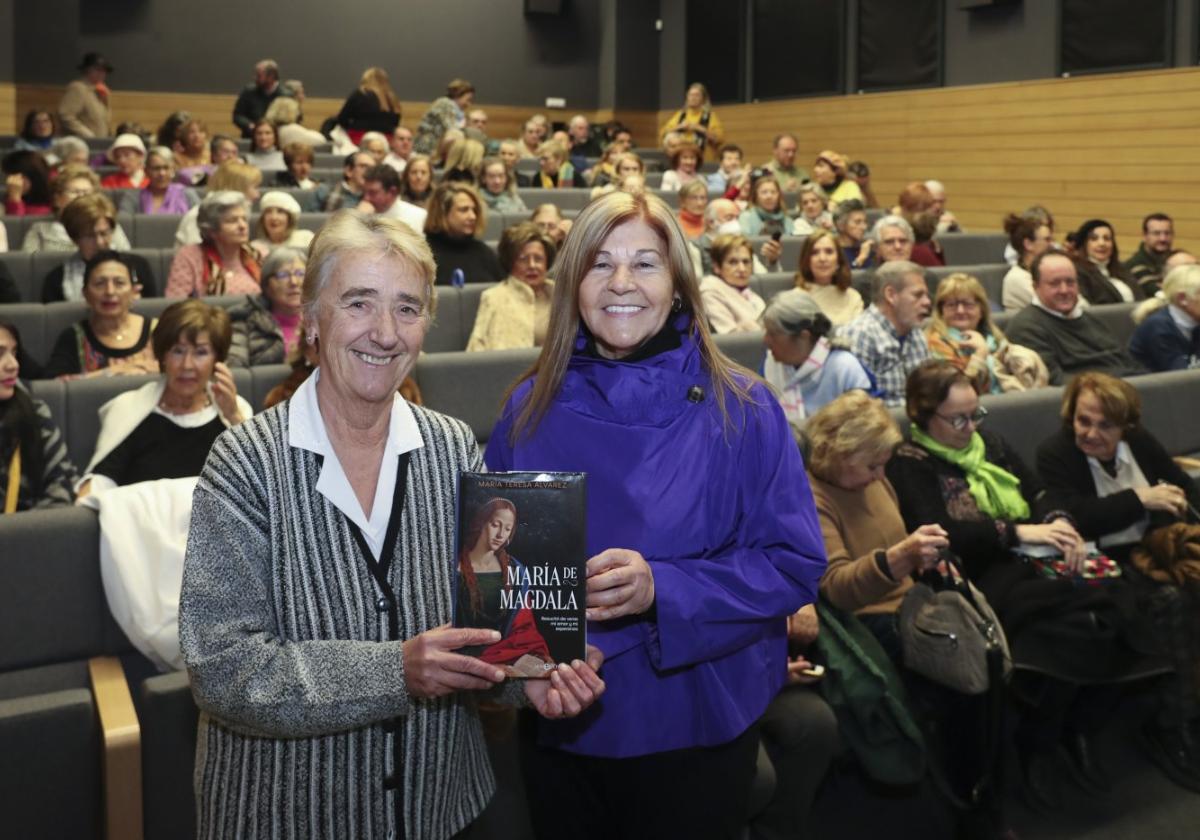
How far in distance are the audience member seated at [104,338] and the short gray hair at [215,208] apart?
854 millimetres

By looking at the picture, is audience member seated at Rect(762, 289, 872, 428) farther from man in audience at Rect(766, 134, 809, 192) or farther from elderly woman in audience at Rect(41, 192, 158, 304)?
man in audience at Rect(766, 134, 809, 192)

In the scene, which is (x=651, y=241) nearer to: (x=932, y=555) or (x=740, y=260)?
(x=932, y=555)

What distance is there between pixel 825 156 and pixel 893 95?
233 centimetres

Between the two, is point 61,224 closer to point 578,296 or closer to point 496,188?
point 496,188

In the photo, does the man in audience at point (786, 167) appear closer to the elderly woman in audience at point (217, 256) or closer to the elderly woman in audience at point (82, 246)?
the elderly woman in audience at point (217, 256)

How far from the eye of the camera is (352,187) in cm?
728

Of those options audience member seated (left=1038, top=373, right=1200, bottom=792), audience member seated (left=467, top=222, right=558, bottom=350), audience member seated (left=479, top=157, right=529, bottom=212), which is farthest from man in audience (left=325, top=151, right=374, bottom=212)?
audience member seated (left=1038, top=373, right=1200, bottom=792)

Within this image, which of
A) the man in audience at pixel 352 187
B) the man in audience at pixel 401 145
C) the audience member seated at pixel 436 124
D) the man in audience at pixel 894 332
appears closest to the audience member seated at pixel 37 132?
the man in audience at pixel 401 145

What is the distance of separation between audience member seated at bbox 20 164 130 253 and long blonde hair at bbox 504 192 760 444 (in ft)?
14.9

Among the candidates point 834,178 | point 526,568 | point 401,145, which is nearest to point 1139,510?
point 526,568

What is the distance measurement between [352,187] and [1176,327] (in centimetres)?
472

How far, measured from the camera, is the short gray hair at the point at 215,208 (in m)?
4.96

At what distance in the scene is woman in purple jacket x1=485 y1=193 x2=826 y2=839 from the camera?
1450 mm

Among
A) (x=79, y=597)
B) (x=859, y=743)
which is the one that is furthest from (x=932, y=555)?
(x=79, y=597)
